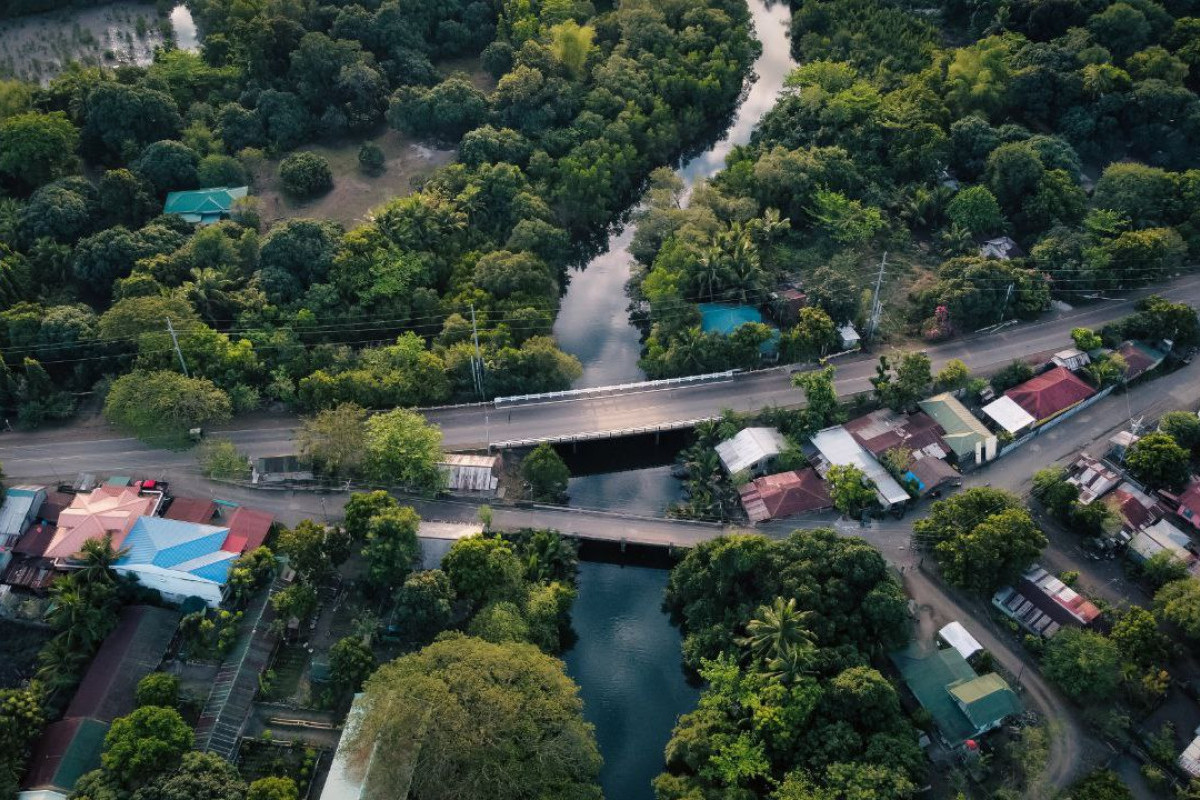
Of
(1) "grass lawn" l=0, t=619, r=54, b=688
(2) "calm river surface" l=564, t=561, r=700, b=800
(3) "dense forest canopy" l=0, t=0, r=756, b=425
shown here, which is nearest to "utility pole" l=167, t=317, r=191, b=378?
(3) "dense forest canopy" l=0, t=0, r=756, b=425

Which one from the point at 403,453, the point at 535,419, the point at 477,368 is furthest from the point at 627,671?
the point at 477,368

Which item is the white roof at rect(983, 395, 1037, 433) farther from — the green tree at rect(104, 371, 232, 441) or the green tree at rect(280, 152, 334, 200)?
the green tree at rect(280, 152, 334, 200)

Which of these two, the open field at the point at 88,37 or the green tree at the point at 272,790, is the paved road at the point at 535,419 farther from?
the open field at the point at 88,37

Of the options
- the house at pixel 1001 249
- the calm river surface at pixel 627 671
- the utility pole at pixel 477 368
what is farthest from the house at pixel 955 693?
the house at pixel 1001 249

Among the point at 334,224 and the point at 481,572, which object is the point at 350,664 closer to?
the point at 481,572

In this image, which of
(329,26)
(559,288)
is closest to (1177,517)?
(559,288)

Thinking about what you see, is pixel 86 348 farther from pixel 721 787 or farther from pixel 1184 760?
pixel 1184 760
